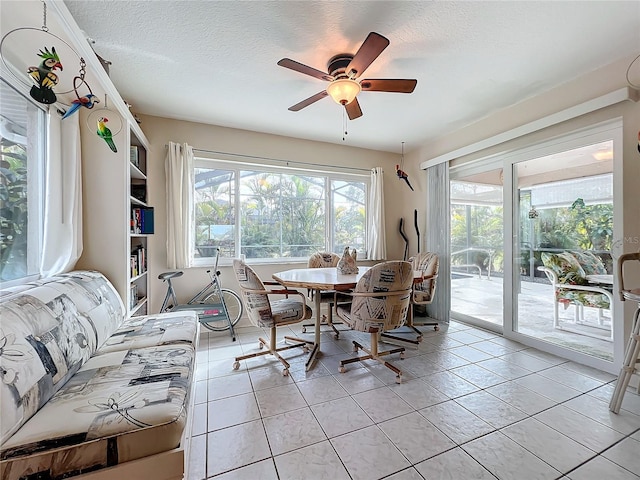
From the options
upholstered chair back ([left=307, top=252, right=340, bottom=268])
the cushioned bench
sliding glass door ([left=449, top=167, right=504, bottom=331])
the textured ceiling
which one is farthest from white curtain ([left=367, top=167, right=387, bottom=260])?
the cushioned bench

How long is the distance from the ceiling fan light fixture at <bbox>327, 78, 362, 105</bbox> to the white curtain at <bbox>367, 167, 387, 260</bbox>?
91.2 inches

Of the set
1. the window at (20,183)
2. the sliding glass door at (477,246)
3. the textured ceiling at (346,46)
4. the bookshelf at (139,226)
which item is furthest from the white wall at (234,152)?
the window at (20,183)

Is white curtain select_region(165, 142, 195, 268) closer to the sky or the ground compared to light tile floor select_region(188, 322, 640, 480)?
closer to the sky

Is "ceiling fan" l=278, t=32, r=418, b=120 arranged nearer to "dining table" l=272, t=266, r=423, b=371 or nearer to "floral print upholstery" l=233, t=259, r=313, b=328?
"dining table" l=272, t=266, r=423, b=371

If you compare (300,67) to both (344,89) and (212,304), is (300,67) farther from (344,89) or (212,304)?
(212,304)

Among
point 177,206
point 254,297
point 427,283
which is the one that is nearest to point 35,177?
point 177,206

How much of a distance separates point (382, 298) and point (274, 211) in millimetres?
2223

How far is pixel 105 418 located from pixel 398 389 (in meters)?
1.78

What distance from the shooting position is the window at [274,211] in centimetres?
346

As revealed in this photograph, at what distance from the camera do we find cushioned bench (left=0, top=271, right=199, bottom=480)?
888 mm

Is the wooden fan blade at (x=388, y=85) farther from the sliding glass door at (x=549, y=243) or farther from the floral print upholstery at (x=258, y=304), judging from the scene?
the sliding glass door at (x=549, y=243)

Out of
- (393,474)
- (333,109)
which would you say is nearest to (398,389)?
(393,474)

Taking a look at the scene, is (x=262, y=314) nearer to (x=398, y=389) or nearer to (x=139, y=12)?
(x=398, y=389)

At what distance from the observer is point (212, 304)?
3.21 meters
